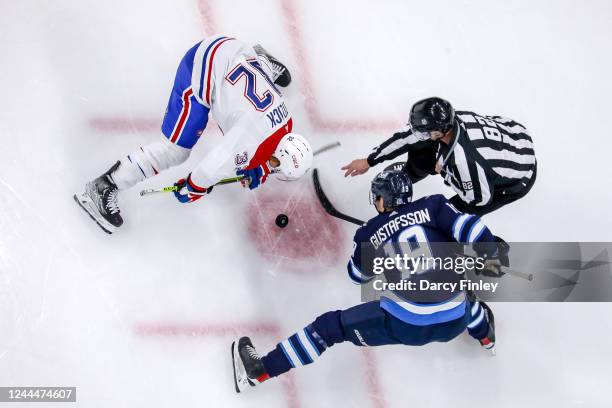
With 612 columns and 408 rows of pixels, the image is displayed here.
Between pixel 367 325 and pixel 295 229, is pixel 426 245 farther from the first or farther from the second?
pixel 295 229

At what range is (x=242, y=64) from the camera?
3170mm

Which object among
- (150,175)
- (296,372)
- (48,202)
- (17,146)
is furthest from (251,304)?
(17,146)

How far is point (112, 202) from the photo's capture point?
140 inches

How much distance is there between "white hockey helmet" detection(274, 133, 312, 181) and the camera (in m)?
3.14

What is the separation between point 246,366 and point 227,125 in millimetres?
1391

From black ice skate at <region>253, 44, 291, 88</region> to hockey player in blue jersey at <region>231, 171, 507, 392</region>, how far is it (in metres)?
1.21

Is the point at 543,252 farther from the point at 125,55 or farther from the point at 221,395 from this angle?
the point at 125,55

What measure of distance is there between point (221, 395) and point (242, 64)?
200cm

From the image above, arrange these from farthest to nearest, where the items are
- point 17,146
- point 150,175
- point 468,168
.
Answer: point 17,146
point 150,175
point 468,168

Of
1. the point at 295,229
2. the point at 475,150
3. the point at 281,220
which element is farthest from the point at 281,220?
the point at 475,150

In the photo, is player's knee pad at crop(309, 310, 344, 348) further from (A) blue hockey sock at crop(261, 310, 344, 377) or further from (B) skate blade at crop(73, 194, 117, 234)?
(B) skate blade at crop(73, 194, 117, 234)

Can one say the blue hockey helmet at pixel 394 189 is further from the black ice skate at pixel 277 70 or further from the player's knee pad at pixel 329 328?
the black ice skate at pixel 277 70

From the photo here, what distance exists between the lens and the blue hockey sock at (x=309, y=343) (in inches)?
123

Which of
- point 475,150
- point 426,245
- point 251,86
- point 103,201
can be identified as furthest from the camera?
point 103,201
